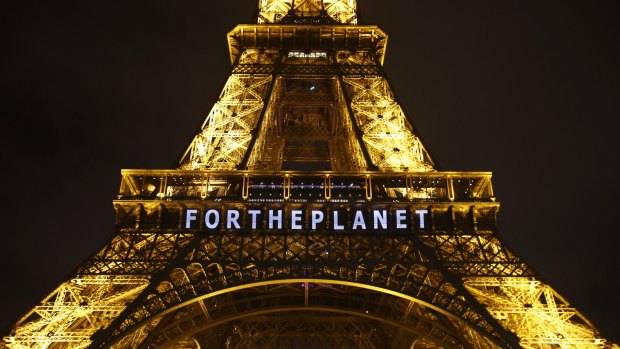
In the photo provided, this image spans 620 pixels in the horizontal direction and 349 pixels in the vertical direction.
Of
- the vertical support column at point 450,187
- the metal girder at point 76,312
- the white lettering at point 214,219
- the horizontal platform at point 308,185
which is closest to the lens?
the metal girder at point 76,312

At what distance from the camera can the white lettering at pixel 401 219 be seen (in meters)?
18.2

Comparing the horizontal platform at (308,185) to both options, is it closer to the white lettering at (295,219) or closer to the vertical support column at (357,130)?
the white lettering at (295,219)

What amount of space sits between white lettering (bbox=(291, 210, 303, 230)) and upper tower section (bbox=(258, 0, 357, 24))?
11791 mm

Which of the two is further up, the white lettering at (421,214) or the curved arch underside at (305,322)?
the white lettering at (421,214)

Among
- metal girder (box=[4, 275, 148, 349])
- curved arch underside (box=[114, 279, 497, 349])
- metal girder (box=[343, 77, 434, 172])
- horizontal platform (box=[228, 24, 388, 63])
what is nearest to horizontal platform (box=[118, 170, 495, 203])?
metal girder (box=[343, 77, 434, 172])

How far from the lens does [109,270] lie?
1661cm

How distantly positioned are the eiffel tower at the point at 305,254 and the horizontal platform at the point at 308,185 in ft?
0.15

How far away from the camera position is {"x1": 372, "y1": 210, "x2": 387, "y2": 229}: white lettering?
715 inches

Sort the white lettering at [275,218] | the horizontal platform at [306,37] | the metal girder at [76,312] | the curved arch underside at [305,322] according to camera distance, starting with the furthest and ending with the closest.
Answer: the horizontal platform at [306,37], the white lettering at [275,218], the curved arch underside at [305,322], the metal girder at [76,312]

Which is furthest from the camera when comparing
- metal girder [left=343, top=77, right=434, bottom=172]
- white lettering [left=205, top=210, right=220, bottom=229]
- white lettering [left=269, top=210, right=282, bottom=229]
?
metal girder [left=343, top=77, right=434, bottom=172]

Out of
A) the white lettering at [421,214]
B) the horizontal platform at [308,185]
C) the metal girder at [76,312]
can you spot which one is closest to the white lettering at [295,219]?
the horizontal platform at [308,185]

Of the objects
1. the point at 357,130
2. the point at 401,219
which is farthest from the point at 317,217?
the point at 357,130

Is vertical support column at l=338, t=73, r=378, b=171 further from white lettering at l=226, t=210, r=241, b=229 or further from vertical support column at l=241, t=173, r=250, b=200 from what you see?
white lettering at l=226, t=210, r=241, b=229

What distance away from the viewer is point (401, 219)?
60.1 feet
